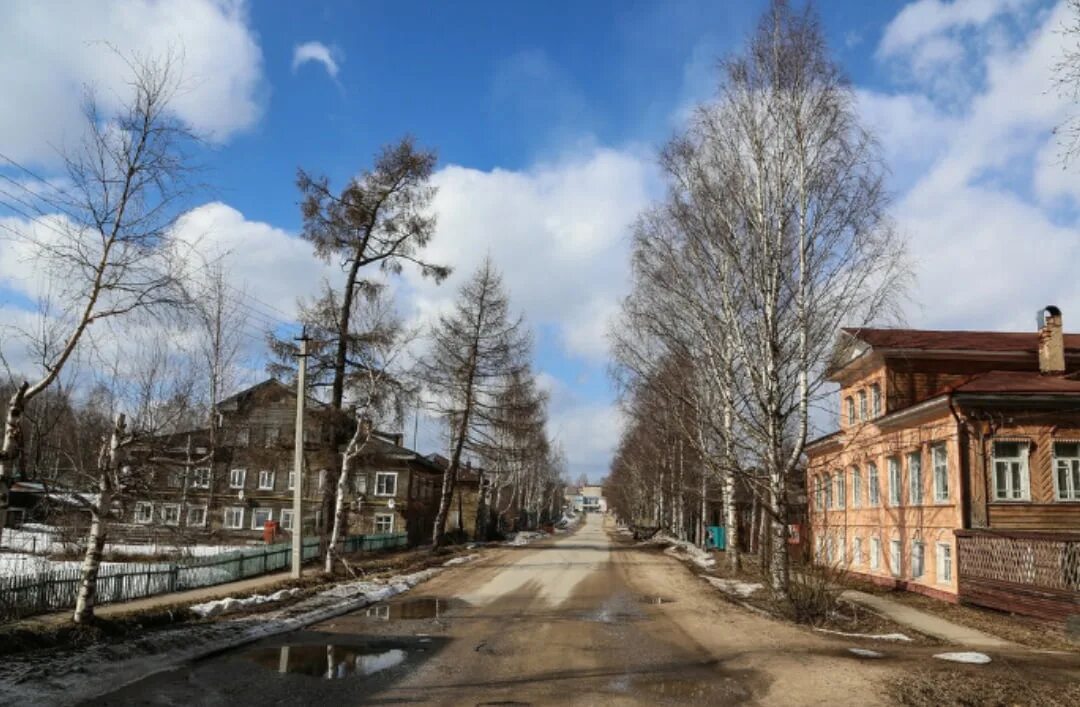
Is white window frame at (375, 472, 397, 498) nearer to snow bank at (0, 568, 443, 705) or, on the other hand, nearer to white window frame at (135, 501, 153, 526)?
white window frame at (135, 501, 153, 526)

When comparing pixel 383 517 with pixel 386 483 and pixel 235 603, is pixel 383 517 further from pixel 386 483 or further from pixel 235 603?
pixel 235 603

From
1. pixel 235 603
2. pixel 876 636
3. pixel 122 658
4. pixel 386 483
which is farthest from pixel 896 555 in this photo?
pixel 386 483

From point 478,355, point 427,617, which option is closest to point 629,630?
point 427,617

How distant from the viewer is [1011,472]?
20031 mm

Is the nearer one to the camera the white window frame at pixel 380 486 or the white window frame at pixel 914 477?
the white window frame at pixel 914 477

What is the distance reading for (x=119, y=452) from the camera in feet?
36.8

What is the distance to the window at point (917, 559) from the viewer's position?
73.5ft

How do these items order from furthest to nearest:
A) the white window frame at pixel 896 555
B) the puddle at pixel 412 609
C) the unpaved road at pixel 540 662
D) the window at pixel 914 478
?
the white window frame at pixel 896 555 → the window at pixel 914 478 → the puddle at pixel 412 609 → the unpaved road at pixel 540 662

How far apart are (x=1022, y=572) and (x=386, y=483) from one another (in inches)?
1491

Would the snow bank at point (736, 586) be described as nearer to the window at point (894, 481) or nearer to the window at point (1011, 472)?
the window at point (894, 481)

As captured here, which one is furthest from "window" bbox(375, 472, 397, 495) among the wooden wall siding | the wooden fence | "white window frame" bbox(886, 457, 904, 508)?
the wooden wall siding

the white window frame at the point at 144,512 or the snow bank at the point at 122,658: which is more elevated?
the white window frame at the point at 144,512

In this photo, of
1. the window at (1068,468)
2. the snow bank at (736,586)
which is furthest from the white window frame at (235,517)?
the window at (1068,468)

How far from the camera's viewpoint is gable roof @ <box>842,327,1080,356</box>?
80.6ft
